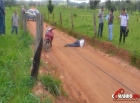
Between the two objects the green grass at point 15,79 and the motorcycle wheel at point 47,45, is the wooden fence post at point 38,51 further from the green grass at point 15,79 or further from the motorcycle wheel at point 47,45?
the motorcycle wheel at point 47,45

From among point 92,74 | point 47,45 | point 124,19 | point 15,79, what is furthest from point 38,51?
point 124,19

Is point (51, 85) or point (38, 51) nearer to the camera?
point (51, 85)

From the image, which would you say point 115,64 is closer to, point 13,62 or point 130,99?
point 130,99

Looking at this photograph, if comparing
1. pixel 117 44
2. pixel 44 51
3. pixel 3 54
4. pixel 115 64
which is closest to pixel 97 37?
pixel 117 44

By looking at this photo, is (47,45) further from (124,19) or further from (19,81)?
(19,81)

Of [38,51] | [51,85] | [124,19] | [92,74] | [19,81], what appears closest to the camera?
[19,81]

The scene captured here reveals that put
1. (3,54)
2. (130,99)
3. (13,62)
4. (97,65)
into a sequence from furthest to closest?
(97,65)
(3,54)
(13,62)
(130,99)

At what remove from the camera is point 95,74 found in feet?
28.5

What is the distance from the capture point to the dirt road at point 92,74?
22.9 ft

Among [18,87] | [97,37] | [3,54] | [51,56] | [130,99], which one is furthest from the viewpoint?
[97,37]

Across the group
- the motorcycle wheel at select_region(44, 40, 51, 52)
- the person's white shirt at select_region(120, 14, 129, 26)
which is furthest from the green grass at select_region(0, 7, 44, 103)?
the person's white shirt at select_region(120, 14, 129, 26)

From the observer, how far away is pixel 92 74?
28.5 feet

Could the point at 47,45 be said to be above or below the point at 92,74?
above

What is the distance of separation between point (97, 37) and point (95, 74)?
6.55m
